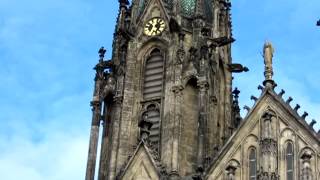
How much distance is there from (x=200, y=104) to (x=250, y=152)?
138 inches

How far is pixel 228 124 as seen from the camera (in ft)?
115


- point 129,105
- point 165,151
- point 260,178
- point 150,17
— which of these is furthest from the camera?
point 150,17

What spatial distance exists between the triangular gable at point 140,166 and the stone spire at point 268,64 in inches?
216

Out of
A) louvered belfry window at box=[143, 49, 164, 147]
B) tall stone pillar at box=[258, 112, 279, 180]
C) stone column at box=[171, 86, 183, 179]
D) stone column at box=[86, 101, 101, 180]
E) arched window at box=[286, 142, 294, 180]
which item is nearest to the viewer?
tall stone pillar at box=[258, 112, 279, 180]

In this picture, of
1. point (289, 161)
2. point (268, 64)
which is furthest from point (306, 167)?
point (268, 64)

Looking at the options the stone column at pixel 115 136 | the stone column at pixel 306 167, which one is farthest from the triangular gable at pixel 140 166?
the stone column at pixel 306 167

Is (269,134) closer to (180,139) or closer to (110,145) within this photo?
(180,139)

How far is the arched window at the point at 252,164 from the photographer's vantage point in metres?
29.4

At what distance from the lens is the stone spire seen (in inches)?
1201

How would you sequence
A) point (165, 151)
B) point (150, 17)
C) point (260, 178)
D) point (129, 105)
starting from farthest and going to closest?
point (150, 17) < point (129, 105) < point (165, 151) < point (260, 178)

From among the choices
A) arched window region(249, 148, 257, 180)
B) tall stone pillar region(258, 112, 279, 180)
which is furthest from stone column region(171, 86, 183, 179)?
tall stone pillar region(258, 112, 279, 180)

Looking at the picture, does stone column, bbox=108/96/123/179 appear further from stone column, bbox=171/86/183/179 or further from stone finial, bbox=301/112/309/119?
stone finial, bbox=301/112/309/119

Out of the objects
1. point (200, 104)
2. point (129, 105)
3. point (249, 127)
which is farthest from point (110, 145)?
point (249, 127)

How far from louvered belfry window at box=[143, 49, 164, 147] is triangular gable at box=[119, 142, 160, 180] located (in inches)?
47.2
